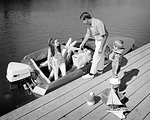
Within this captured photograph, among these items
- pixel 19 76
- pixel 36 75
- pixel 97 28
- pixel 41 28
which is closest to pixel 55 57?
pixel 36 75

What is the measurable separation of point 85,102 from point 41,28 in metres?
9.12

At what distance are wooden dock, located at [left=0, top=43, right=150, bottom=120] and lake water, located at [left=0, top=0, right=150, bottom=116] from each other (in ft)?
4.49

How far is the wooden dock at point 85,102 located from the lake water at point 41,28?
1369mm

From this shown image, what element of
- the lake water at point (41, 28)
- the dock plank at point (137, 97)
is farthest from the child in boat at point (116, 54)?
the lake water at point (41, 28)

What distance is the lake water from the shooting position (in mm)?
6725

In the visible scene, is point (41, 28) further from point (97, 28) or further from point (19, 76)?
point (97, 28)

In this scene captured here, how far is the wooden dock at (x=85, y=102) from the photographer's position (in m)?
3.55

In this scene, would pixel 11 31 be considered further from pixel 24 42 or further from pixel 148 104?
pixel 148 104

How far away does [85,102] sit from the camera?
393cm

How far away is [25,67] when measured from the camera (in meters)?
5.01

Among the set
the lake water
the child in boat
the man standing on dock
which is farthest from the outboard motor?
the child in boat

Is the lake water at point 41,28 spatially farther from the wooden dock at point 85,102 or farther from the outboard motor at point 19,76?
the wooden dock at point 85,102

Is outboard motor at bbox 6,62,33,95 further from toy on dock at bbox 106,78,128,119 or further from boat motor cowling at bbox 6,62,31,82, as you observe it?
toy on dock at bbox 106,78,128,119

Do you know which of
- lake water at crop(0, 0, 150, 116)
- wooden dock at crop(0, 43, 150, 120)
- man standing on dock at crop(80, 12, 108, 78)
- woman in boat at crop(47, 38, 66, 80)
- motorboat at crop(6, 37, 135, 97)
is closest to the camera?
wooden dock at crop(0, 43, 150, 120)
